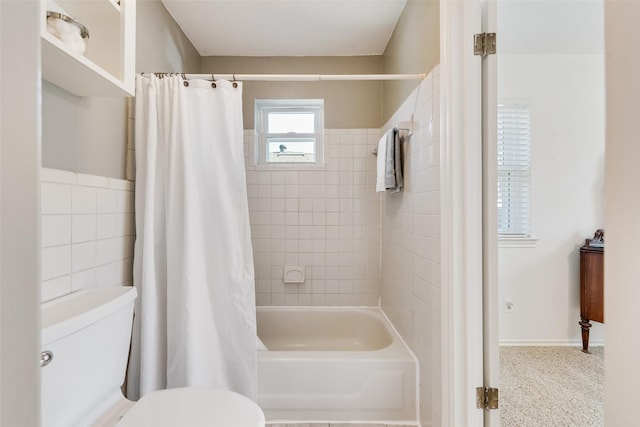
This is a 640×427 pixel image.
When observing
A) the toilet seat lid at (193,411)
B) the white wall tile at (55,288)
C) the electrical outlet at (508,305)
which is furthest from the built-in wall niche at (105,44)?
the electrical outlet at (508,305)

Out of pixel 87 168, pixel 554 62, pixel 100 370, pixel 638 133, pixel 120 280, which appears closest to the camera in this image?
pixel 638 133

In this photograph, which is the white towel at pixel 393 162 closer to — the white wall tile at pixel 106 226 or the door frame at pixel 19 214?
the white wall tile at pixel 106 226

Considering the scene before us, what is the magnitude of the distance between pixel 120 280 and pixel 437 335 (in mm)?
1406

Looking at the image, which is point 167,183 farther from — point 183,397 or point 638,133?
point 638,133

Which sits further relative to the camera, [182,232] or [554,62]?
[554,62]

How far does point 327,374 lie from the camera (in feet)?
5.39

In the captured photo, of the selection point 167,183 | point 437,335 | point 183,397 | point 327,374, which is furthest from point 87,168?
point 437,335

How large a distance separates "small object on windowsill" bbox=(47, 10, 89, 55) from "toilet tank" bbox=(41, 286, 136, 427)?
30.1 inches

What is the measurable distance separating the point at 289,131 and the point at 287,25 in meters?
0.79

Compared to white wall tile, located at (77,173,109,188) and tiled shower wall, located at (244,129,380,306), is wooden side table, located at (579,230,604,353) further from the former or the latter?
white wall tile, located at (77,173,109,188)

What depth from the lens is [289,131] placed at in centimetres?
273

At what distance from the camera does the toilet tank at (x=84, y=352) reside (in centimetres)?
84

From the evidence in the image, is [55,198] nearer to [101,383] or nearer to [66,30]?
[66,30]

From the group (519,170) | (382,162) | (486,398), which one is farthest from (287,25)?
(486,398)
